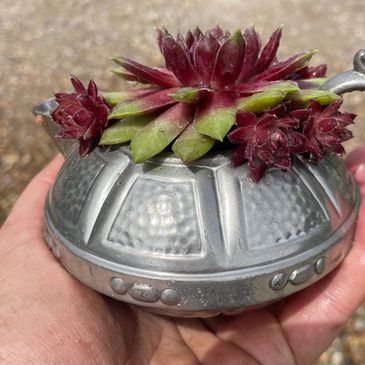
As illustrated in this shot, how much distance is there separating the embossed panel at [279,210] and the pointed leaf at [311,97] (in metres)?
0.21

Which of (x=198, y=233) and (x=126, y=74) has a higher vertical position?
(x=126, y=74)

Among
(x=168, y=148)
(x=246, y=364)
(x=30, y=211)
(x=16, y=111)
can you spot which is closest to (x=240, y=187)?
(x=168, y=148)

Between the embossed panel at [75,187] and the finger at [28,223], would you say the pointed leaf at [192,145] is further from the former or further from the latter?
the finger at [28,223]

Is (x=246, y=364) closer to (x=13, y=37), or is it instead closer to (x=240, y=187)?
(x=240, y=187)

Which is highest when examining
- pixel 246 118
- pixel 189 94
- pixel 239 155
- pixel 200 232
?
pixel 189 94

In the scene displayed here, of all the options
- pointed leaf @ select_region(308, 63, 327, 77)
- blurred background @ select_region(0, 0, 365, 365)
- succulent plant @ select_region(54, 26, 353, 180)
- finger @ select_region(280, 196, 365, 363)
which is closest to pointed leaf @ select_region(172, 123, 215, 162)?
succulent plant @ select_region(54, 26, 353, 180)

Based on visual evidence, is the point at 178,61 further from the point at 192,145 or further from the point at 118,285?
the point at 118,285

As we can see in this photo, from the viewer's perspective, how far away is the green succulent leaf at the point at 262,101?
4.59 feet

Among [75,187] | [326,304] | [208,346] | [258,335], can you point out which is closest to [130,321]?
[208,346]

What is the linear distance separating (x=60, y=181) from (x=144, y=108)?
43 cm

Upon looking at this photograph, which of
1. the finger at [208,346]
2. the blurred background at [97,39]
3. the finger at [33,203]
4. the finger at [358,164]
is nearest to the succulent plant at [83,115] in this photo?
the finger at [33,203]

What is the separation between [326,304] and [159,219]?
847 mm

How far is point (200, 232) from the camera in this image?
1.46m

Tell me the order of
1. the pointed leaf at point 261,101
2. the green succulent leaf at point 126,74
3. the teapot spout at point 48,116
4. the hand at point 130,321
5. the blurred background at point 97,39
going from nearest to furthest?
the pointed leaf at point 261,101, the hand at point 130,321, the green succulent leaf at point 126,74, the teapot spout at point 48,116, the blurred background at point 97,39
